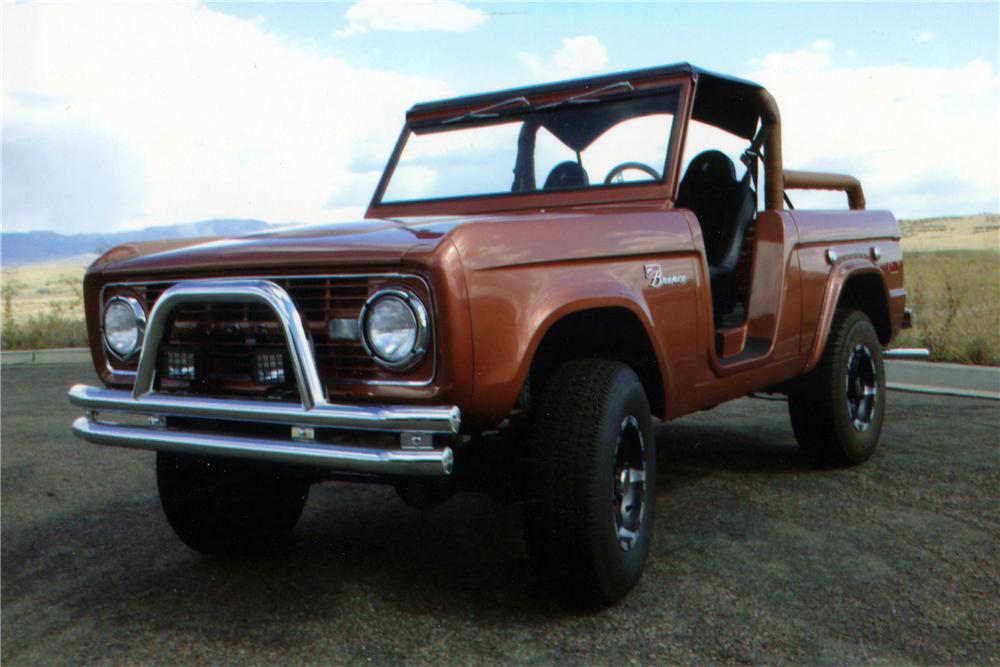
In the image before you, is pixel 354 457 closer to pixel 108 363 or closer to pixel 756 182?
pixel 108 363

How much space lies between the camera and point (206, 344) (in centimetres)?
312

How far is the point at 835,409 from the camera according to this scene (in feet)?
16.1

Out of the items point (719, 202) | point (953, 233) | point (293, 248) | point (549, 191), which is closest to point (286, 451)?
point (293, 248)

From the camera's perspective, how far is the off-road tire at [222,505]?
3627mm

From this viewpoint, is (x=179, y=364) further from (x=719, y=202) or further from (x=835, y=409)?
(x=835, y=409)

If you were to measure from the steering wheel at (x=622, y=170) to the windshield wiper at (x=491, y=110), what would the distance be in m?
0.55

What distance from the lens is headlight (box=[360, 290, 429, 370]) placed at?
269 cm

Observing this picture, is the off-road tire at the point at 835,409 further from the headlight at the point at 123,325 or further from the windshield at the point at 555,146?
the headlight at the point at 123,325

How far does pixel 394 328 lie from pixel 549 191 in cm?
175

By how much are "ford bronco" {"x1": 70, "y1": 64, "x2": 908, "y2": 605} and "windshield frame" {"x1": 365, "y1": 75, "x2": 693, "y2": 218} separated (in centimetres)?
1

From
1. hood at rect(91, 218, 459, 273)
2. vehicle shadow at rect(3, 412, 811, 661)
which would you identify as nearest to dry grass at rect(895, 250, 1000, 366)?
vehicle shadow at rect(3, 412, 811, 661)

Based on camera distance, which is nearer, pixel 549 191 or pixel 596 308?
pixel 596 308

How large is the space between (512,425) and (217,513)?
1.30 meters

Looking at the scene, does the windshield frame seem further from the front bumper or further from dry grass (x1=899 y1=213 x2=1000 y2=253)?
dry grass (x1=899 y1=213 x2=1000 y2=253)
